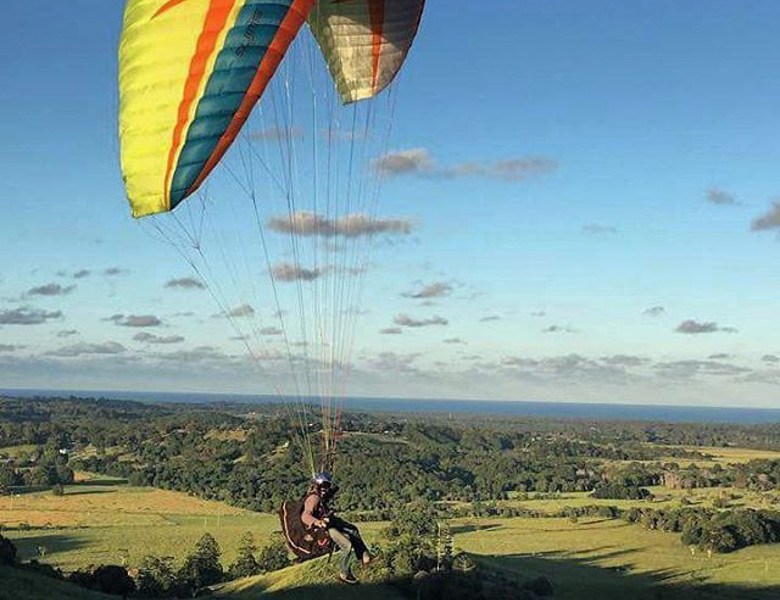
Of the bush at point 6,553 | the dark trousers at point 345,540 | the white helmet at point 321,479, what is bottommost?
the bush at point 6,553

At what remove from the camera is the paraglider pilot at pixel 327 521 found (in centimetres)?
1282

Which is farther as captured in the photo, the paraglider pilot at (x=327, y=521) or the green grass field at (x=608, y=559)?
the green grass field at (x=608, y=559)

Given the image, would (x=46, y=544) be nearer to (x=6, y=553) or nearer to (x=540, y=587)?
(x=6, y=553)

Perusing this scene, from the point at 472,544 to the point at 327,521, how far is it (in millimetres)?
69786

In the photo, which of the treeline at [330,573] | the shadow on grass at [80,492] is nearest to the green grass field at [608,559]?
the treeline at [330,573]

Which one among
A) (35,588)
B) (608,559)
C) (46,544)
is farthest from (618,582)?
(46,544)

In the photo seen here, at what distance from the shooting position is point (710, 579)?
6512 cm

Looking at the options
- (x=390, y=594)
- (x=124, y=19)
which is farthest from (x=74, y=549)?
(x=124, y=19)

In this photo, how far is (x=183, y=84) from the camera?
11.8 metres

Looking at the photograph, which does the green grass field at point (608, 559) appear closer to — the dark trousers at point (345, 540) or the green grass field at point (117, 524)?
the green grass field at point (117, 524)

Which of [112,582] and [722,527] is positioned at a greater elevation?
[722,527]

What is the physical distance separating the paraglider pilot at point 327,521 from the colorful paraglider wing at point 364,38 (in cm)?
769

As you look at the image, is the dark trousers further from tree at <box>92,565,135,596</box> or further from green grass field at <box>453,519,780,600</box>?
green grass field at <box>453,519,780,600</box>

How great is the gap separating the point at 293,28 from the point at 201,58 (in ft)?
4.71
